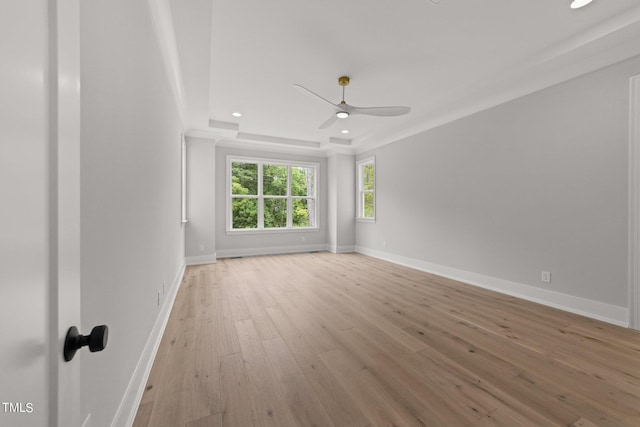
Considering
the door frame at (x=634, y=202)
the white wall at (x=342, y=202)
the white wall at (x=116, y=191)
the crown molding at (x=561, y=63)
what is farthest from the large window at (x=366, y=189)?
the white wall at (x=116, y=191)

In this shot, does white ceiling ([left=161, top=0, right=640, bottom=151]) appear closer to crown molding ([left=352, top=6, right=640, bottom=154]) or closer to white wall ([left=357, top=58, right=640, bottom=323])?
crown molding ([left=352, top=6, right=640, bottom=154])

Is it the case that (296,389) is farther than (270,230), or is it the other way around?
(270,230)

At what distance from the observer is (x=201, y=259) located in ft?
16.9

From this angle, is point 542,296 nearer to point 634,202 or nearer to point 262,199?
point 634,202

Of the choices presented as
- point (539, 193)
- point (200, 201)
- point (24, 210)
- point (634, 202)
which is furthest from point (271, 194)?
point (24, 210)

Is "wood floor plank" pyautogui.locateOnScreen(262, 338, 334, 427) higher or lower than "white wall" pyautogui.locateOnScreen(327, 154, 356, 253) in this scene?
lower

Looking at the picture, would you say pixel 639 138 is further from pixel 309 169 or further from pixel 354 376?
pixel 309 169

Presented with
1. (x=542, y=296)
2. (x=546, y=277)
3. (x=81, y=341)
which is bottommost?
(x=542, y=296)

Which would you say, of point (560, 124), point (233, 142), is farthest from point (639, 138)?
point (233, 142)

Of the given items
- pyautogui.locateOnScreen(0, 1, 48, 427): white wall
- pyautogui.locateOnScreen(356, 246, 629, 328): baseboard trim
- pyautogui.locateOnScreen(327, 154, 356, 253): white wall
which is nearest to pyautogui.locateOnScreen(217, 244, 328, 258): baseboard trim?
pyautogui.locateOnScreen(327, 154, 356, 253): white wall

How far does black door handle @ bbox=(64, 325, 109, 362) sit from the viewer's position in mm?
489

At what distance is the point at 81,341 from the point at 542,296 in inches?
158

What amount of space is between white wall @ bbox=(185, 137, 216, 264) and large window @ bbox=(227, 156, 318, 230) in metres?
0.64

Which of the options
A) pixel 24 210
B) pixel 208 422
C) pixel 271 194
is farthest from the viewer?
pixel 271 194
